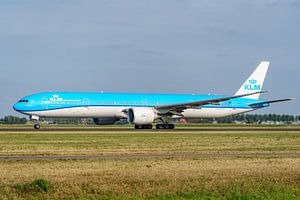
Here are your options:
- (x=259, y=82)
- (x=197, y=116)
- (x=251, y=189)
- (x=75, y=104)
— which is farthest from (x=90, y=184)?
(x=259, y=82)

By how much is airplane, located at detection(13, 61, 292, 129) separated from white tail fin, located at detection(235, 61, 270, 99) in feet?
25.5

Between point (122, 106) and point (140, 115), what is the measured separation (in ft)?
9.75

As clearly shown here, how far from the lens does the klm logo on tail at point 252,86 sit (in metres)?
82.6

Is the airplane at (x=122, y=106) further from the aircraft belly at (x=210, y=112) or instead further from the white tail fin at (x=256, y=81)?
the white tail fin at (x=256, y=81)

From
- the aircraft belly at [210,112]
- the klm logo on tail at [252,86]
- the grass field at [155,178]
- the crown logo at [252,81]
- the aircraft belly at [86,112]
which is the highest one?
the crown logo at [252,81]

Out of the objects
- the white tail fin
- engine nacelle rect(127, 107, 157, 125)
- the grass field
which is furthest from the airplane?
the grass field

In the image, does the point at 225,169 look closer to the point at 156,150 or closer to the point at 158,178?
the point at 158,178

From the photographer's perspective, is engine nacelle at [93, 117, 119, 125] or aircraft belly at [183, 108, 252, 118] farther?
aircraft belly at [183, 108, 252, 118]

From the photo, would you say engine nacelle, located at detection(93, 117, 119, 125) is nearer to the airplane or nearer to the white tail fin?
the airplane

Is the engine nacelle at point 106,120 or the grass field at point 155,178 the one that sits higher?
the engine nacelle at point 106,120

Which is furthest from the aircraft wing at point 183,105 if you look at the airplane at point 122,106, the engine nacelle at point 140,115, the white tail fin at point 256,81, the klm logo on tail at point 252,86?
the klm logo on tail at point 252,86

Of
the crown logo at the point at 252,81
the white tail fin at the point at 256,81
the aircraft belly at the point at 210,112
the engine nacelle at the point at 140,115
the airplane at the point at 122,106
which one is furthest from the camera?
the crown logo at the point at 252,81

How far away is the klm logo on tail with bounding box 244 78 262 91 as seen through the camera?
8262cm

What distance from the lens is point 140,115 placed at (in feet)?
213
